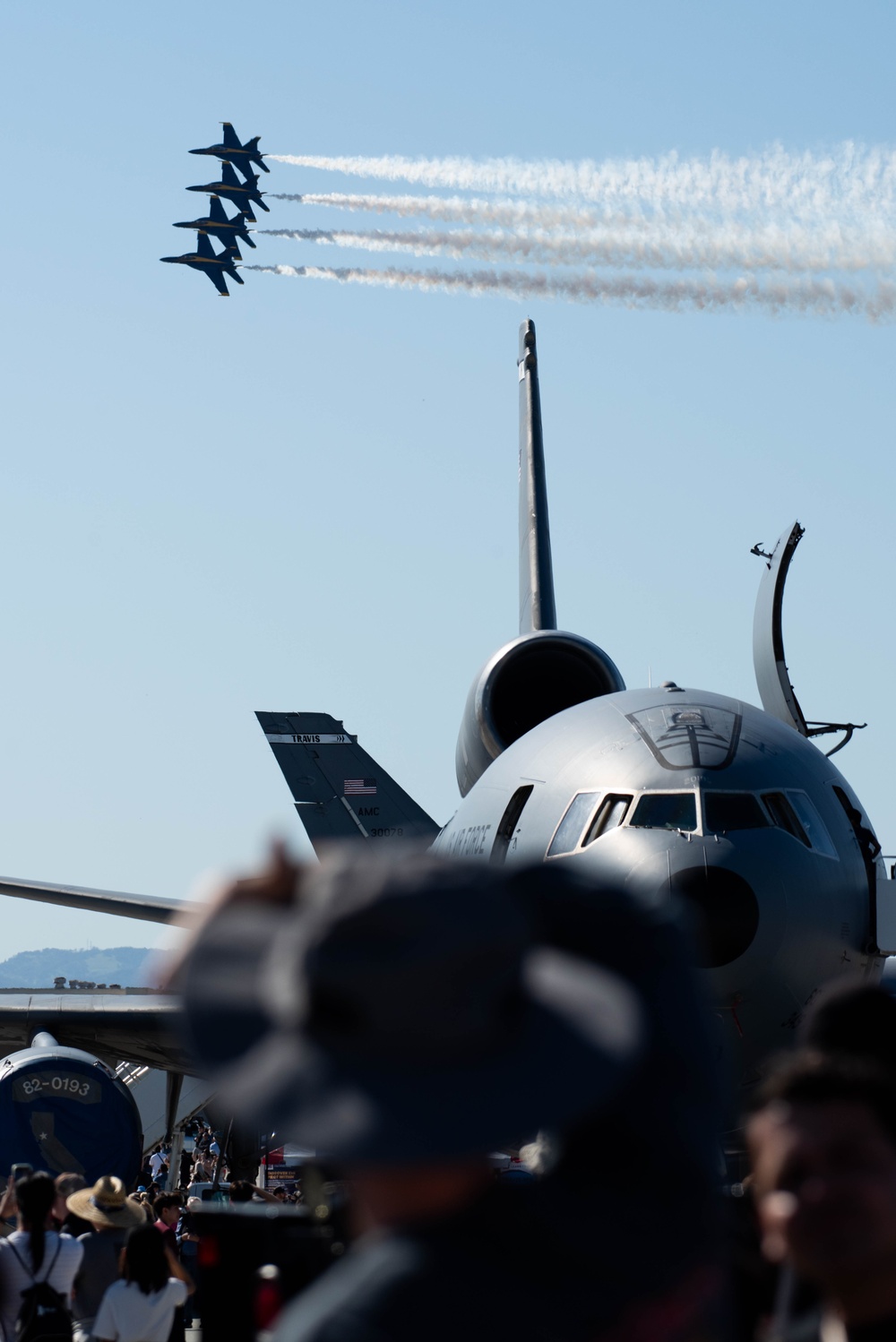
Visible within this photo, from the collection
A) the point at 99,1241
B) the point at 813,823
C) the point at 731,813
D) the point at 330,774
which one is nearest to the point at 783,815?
the point at 813,823

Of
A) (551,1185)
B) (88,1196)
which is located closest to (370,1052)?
(551,1185)

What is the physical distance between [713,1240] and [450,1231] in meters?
0.35

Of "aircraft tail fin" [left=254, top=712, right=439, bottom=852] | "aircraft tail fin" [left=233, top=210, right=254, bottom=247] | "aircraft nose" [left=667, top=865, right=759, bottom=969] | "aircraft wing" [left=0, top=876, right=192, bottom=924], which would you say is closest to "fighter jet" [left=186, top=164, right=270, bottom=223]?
"aircraft tail fin" [left=233, top=210, right=254, bottom=247]

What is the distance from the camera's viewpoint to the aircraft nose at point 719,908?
31.6 ft

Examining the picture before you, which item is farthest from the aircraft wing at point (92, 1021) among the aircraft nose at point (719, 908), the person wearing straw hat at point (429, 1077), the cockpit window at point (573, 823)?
the person wearing straw hat at point (429, 1077)

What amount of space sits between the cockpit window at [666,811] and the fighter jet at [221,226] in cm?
4768

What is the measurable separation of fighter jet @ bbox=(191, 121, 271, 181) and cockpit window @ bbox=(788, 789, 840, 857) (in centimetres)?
4855

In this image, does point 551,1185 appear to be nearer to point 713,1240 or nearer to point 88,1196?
point 713,1240

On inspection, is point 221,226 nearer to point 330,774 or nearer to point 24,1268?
point 330,774

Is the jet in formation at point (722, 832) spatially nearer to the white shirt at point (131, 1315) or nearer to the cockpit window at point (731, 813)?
the cockpit window at point (731, 813)

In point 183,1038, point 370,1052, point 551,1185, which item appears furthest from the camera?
point 551,1185

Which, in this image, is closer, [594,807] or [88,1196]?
[88,1196]

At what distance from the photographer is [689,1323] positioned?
1796mm

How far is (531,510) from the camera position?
74.6 feet
